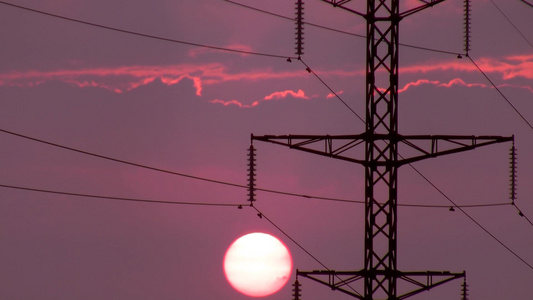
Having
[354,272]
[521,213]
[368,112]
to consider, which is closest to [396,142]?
[368,112]

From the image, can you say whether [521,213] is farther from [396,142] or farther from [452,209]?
[396,142]

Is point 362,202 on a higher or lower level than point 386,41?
lower

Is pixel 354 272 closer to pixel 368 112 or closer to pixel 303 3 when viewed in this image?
pixel 368 112

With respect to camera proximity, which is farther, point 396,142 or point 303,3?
point 303,3

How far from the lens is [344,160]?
5119cm

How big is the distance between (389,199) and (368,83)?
4.17 meters

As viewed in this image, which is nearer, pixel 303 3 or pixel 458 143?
pixel 458 143

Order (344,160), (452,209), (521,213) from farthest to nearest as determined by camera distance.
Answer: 1. (521,213)
2. (452,209)
3. (344,160)

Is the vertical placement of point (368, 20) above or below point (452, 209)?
above

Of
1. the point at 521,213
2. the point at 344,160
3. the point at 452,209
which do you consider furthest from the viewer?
the point at 521,213

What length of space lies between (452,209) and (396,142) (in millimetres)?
4605

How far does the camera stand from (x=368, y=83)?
52.0m

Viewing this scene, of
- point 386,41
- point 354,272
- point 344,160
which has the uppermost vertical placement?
point 386,41

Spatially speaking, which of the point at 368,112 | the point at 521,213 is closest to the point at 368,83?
the point at 368,112
